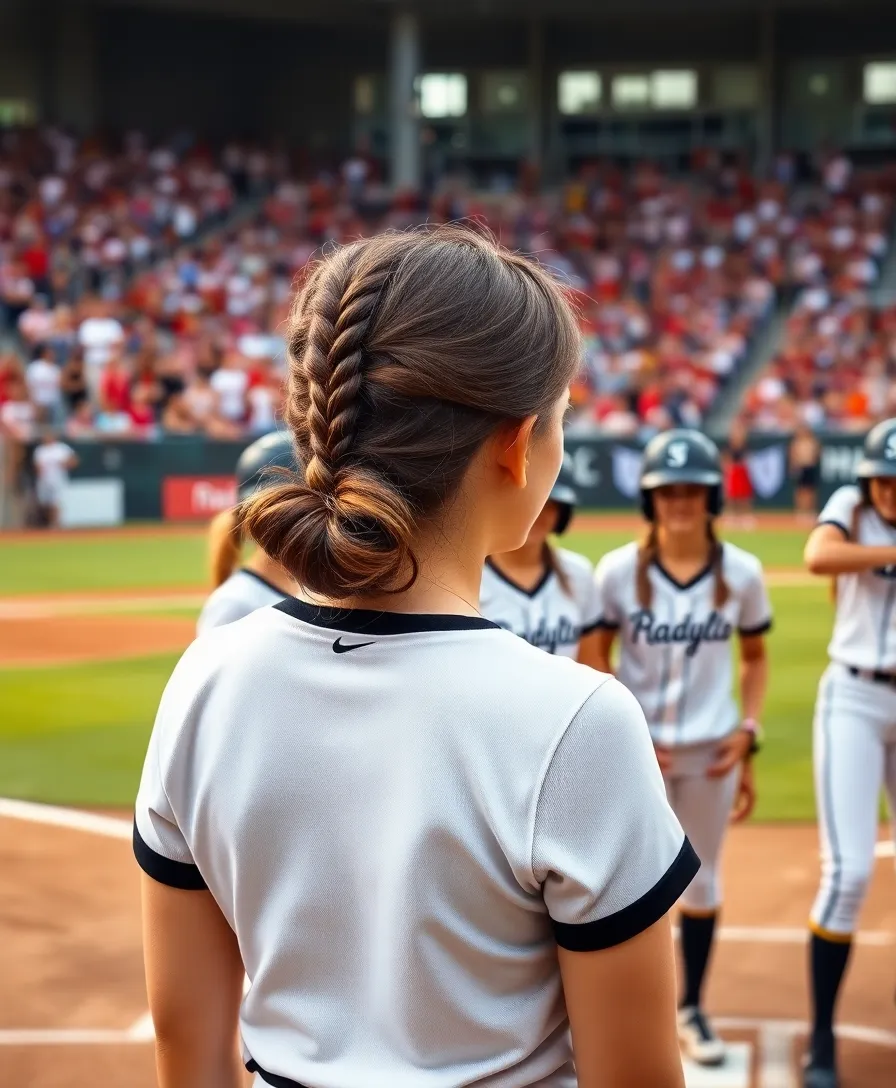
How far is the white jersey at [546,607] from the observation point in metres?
4.62

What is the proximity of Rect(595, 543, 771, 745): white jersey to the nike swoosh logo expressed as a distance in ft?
11.0

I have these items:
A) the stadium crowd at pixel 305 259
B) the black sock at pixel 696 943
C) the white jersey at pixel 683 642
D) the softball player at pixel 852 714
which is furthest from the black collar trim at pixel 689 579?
the stadium crowd at pixel 305 259

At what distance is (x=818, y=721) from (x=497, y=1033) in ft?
11.2

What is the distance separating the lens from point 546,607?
4.68 m

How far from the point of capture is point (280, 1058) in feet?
5.05

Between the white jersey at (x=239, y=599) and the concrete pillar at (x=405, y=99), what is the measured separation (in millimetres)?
26913

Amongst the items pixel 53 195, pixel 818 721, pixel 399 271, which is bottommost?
pixel 818 721

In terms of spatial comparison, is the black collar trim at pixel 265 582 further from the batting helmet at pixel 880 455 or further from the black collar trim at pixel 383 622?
the black collar trim at pixel 383 622

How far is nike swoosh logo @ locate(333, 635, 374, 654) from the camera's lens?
4.89ft

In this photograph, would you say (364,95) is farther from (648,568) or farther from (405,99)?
(648,568)

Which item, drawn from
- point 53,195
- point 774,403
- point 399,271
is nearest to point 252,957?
point 399,271

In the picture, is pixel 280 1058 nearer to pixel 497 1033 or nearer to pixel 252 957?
pixel 252 957

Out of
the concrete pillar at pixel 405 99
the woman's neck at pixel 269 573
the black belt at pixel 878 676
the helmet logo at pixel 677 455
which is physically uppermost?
the concrete pillar at pixel 405 99

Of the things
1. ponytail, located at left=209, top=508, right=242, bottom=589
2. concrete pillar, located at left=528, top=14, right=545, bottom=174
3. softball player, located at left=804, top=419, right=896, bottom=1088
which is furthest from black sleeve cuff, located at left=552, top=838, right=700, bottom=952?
concrete pillar, located at left=528, top=14, right=545, bottom=174
